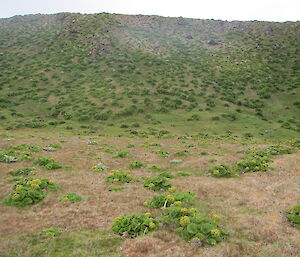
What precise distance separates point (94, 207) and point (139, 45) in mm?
64825

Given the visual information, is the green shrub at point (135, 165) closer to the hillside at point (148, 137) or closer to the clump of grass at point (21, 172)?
the hillside at point (148, 137)

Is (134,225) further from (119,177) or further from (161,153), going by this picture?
(161,153)

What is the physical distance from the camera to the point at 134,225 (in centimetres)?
1011

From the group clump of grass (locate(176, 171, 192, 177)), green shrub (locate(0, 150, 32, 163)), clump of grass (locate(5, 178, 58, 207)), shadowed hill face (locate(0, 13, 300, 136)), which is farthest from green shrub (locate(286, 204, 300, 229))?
shadowed hill face (locate(0, 13, 300, 136))

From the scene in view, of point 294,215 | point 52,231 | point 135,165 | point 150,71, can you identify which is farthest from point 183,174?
point 150,71

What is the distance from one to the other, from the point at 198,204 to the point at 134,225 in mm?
3740

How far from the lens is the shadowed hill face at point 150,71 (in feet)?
144

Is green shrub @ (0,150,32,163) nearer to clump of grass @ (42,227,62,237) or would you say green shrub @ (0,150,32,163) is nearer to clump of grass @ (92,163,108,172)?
clump of grass @ (92,163,108,172)

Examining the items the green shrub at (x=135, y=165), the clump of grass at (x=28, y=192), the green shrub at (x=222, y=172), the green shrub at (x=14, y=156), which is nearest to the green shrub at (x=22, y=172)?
the clump of grass at (x=28, y=192)

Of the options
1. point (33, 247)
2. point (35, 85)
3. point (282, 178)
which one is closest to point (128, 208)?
point (33, 247)

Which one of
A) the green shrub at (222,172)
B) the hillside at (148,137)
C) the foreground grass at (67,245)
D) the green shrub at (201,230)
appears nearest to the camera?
the foreground grass at (67,245)

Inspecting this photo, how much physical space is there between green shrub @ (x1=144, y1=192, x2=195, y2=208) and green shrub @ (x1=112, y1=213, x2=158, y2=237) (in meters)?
1.67

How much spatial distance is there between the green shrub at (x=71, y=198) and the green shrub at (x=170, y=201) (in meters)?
3.35

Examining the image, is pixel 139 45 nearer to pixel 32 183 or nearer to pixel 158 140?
pixel 158 140
